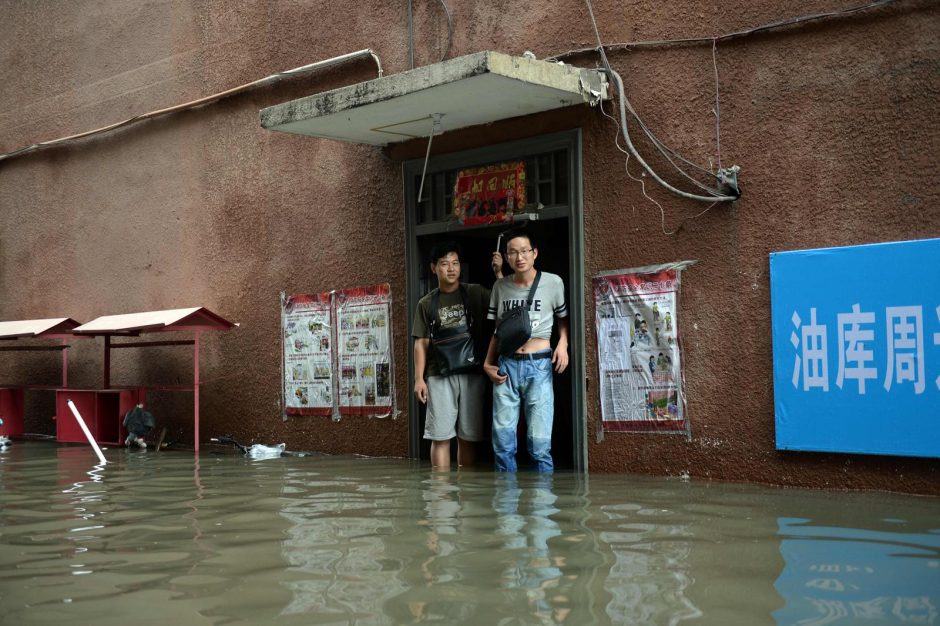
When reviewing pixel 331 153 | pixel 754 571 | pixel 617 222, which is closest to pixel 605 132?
pixel 617 222

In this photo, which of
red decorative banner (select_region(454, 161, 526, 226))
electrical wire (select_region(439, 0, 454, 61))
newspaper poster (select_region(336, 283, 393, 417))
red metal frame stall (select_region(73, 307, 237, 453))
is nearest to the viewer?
red decorative banner (select_region(454, 161, 526, 226))

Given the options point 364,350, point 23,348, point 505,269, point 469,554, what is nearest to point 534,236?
point 505,269

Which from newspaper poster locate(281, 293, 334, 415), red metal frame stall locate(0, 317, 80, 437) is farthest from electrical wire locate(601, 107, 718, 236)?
red metal frame stall locate(0, 317, 80, 437)

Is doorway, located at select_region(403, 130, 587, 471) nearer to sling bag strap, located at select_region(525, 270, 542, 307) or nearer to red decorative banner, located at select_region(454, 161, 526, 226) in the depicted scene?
red decorative banner, located at select_region(454, 161, 526, 226)

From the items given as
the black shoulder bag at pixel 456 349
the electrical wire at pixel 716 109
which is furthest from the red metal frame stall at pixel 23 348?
the electrical wire at pixel 716 109

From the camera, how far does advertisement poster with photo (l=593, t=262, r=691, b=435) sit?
753 centimetres

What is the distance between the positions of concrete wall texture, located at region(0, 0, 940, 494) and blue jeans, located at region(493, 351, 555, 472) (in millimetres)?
515

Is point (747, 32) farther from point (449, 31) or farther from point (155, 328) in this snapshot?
point (155, 328)

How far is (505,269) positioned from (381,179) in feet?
4.80

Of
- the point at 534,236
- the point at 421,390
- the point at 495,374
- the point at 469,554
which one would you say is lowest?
the point at 469,554

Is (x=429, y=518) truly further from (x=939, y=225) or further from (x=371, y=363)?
(x=371, y=363)

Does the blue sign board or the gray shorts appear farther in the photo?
the gray shorts

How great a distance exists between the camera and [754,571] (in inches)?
162

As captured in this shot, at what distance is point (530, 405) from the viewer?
7.65 metres
